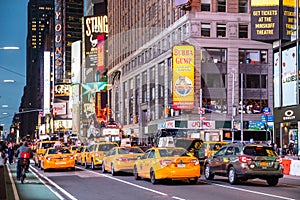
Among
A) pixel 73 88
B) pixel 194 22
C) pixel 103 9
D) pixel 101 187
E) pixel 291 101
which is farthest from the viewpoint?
pixel 73 88

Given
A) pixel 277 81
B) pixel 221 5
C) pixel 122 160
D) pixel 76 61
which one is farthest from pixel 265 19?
pixel 76 61

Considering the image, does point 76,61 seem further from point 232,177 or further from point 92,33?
point 232,177

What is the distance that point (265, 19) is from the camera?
55.8 meters

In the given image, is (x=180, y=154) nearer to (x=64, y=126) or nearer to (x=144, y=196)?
(x=144, y=196)

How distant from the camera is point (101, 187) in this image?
21.9m

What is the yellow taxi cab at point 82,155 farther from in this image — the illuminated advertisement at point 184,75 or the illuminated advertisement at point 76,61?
the illuminated advertisement at point 76,61

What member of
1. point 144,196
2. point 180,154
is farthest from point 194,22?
point 144,196

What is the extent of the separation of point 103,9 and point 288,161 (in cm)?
11819

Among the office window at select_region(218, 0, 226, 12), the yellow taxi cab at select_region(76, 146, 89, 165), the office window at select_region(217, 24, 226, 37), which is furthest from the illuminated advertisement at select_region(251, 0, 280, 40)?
the yellow taxi cab at select_region(76, 146, 89, 165)

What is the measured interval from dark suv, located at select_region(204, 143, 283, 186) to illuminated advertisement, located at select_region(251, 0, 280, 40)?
33818mm

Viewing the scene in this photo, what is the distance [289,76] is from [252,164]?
112 feet

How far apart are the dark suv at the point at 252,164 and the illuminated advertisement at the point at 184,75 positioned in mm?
44501

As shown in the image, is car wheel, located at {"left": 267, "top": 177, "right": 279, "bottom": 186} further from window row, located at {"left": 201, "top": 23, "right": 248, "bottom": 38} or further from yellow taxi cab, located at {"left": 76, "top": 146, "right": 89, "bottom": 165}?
window row, located at {"left": 201, "top": 23, "right": 248, "bottom": 38}

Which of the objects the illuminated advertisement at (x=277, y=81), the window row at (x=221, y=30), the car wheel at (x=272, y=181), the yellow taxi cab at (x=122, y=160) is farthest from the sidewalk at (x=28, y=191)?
the window row at (x=221, y=30)
